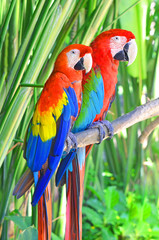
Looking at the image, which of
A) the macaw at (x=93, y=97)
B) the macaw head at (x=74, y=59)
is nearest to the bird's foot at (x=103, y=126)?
the macaw at (x=93, y=97)

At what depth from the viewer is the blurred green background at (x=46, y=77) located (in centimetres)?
48

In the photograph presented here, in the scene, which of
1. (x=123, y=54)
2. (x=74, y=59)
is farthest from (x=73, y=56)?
(x=123, y=54)

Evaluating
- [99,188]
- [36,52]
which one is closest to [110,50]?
[36,52]

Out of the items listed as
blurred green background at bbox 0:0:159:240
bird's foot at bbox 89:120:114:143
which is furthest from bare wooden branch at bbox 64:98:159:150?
blurred green background at bbox 0:0:159:240

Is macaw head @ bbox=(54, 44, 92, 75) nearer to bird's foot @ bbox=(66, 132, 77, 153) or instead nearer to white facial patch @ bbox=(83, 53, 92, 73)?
white facial patch @ bbox=(83, 53, 92, 73)

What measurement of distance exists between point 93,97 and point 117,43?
0.34ft

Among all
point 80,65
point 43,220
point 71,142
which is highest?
point 80,65

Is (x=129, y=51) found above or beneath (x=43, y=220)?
above

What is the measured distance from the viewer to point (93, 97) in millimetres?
535

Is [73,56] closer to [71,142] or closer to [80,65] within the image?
[80,65]

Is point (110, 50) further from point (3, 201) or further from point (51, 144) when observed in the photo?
point (3, 201)

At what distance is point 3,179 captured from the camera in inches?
27.1

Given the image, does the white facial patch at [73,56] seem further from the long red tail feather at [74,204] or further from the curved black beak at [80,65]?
the long red tail feather at [74,204]

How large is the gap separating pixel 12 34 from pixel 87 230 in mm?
917
